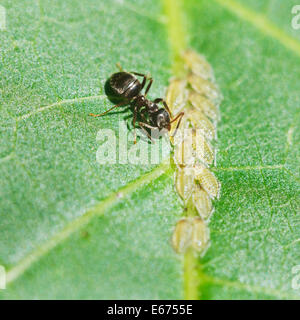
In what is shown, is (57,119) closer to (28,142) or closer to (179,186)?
(28,142)

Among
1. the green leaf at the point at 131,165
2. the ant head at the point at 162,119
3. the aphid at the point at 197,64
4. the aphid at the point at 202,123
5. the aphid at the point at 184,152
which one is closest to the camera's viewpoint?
the green leaf at the point at 131,165

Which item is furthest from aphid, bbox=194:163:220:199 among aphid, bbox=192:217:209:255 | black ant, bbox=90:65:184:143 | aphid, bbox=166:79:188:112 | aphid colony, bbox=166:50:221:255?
aphid, bbox=166:79:188:112

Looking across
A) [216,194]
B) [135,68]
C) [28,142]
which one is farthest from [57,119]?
[216,194]

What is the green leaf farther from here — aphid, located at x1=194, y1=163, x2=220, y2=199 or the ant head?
the ant head

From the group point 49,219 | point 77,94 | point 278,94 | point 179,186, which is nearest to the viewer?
point 49,219

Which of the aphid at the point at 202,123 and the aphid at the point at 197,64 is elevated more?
the aphid at the point at 197,64

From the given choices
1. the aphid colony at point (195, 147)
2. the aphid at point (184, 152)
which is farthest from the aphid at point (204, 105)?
the aphid at point (184, 152)

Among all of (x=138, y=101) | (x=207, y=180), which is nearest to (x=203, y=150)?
(x=207, y=180)

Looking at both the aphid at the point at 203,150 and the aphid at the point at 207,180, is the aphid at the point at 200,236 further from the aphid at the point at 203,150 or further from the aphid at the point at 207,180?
the aphid at the point at 203,150
